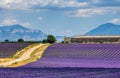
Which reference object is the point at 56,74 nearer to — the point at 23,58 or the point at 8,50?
the point at 23,58

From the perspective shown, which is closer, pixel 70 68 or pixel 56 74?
pixel 56 74

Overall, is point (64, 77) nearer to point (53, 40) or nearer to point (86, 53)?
point (86, 53)

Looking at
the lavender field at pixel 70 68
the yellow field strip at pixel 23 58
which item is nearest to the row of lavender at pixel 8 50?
the yellow field strip at pixel 23 58

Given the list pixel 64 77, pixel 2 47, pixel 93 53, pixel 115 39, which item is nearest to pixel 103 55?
pixel 93 53

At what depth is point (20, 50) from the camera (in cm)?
8625

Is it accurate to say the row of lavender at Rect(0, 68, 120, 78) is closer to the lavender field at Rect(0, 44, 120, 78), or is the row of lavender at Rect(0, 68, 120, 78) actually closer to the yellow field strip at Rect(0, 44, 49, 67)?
the lavender field at Rect(0, 44, 120, 78)

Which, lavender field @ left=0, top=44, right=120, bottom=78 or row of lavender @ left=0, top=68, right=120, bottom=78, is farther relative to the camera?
lavender field @ left=0, top=44, right=120, bottom=78

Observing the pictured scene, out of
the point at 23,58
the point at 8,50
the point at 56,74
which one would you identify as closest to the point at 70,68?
the point at 56,74

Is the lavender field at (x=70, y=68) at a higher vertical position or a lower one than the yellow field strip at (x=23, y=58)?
higher

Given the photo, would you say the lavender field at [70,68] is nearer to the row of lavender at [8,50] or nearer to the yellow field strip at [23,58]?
the yellow field strip at [23,58]

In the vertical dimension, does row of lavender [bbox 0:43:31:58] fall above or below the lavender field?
below

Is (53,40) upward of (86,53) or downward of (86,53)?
downward

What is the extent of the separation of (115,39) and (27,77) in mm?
177960

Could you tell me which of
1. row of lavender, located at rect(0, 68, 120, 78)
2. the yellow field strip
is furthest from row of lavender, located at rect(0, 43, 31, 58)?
row of lavender, located at rect(0, 68, 120, 78)
